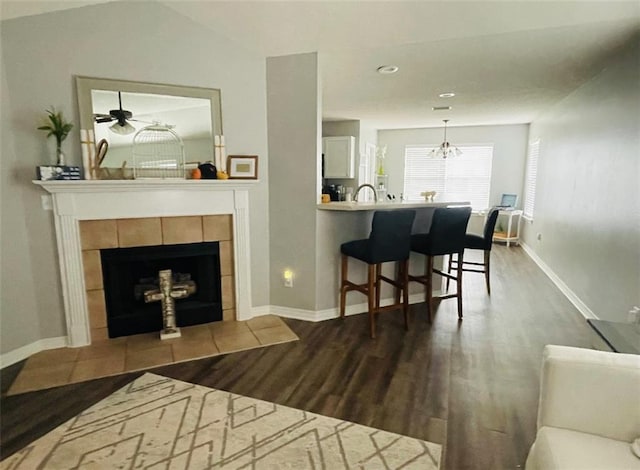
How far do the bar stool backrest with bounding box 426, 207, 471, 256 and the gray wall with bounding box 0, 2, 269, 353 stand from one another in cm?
219

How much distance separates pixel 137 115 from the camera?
9.04ft

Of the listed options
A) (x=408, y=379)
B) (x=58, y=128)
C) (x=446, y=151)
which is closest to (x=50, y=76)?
(x=58, y=128)

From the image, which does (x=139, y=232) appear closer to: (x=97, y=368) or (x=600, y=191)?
(x=97, y=368)

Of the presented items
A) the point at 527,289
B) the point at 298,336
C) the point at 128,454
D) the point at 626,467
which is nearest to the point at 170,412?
the point at 128,454

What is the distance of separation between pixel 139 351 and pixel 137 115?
6.01ft

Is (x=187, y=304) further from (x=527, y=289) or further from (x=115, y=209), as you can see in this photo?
(x=527, y=289)

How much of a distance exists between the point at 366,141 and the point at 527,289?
165 inches

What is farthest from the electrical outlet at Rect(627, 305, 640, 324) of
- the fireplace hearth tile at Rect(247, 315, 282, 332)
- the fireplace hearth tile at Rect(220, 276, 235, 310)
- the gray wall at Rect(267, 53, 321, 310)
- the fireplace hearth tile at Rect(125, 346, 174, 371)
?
the fireplace hearth tile at Rect(125, 346, 174, 371)

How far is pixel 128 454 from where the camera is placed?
1.69 m

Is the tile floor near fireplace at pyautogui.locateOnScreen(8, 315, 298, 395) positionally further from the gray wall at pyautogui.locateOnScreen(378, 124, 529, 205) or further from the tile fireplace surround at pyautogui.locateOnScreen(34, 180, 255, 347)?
the gray wall at pyautogui.locateOnScreen(378, 124, 529, 205)

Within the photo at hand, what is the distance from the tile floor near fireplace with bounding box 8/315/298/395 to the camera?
2.35 m

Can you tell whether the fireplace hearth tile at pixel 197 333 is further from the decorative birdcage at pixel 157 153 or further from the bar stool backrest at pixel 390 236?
the bar stool backrest at pixel 390 236

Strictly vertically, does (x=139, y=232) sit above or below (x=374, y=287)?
above

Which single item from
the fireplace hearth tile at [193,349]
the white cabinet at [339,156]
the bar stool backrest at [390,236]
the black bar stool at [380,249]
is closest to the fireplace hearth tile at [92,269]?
the fireplace hearth tile at [193,349]
